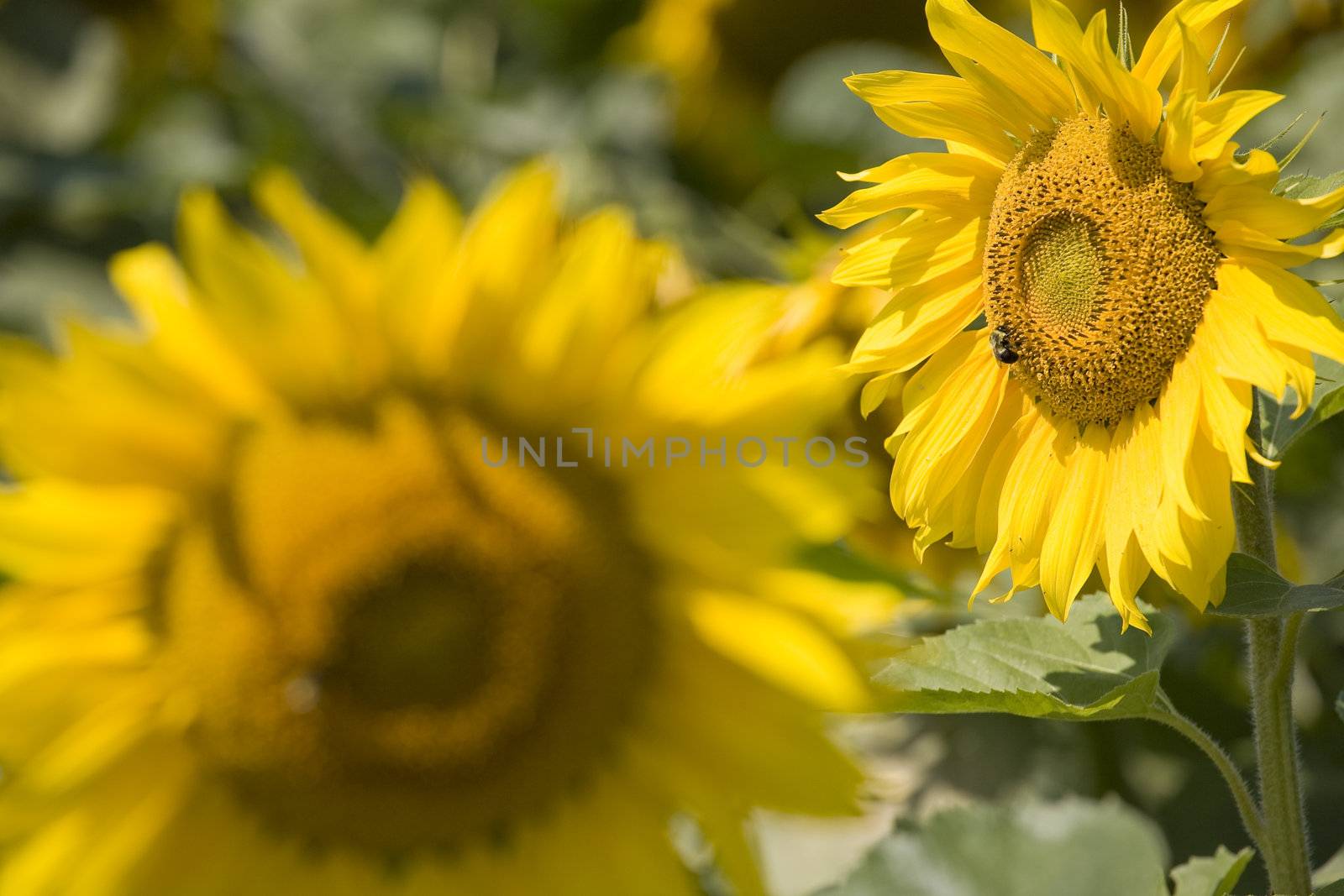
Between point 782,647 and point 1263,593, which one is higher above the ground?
point 1263,593

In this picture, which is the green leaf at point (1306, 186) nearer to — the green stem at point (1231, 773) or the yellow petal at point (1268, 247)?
the yellow petal at point (1268, 247)

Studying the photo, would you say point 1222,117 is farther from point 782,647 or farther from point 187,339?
point 187,339

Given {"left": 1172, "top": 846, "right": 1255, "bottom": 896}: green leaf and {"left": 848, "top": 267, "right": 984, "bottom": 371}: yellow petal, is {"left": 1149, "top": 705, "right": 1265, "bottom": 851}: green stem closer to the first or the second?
{"left": 1172, "top": 846, "right": 1255, "bottom": 896}: green leaf

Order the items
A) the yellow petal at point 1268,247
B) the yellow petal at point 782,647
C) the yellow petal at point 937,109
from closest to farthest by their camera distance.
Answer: the yellow petal at point 1268,247 → the yellow petal at point 937,109 → the yellow petal at point 782,647

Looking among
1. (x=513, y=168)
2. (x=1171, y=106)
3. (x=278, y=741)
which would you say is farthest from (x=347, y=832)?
(x=513, y=168)

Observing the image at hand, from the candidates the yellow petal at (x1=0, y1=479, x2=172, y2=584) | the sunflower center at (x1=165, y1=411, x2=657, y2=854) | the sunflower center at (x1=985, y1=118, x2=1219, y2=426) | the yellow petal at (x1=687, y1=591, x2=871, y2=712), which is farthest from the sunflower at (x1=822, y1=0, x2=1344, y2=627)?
the yellow petal at (x1=0, y1=479, x2=172, y2=584)

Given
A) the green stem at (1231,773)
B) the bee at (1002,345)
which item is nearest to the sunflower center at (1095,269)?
the bee at (1002,345)

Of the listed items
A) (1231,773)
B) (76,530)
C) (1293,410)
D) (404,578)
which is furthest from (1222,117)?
(76,530)
